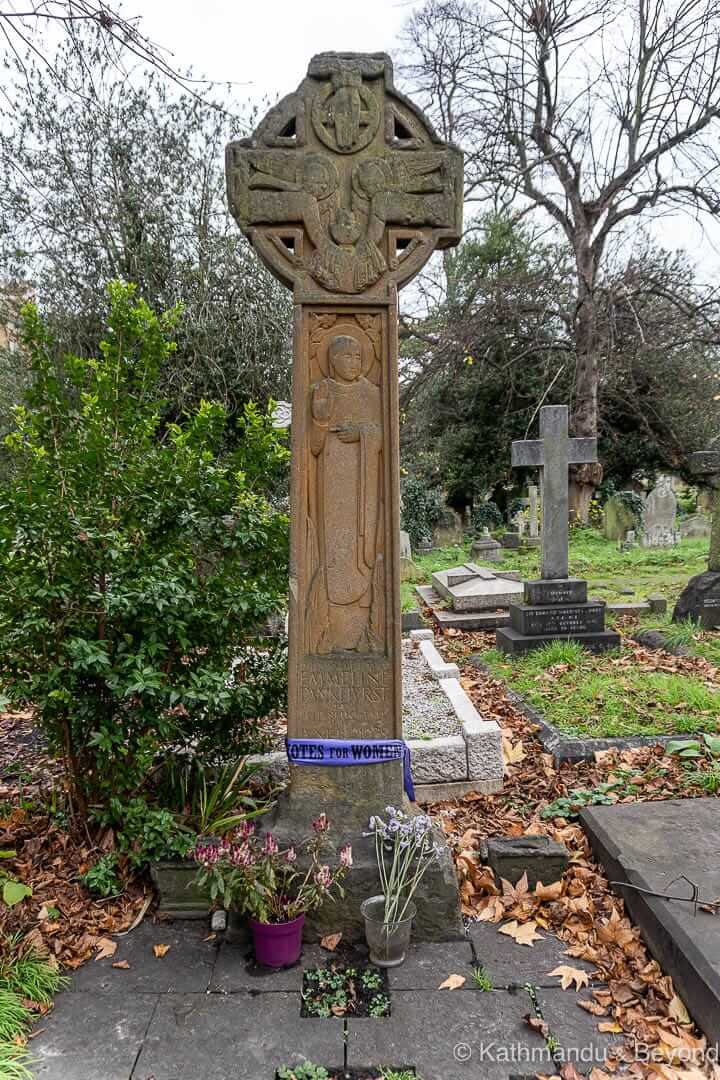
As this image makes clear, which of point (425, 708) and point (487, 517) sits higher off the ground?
point (487, 517)

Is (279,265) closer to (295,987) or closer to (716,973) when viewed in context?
(295,987)

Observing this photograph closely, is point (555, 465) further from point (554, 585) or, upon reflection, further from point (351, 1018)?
point (351, 1018)

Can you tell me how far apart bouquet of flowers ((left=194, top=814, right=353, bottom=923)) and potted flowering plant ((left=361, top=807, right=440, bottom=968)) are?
0.56 feet

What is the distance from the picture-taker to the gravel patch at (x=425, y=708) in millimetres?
4395

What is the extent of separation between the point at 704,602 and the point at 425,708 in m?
4.86

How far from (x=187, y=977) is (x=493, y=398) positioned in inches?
778

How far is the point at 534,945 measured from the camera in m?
2.79

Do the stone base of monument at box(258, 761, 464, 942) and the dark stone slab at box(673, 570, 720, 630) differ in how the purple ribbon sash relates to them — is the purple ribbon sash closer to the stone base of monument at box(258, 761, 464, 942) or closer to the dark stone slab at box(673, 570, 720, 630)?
the stone base of monument at box(258, 761, 464, 942)

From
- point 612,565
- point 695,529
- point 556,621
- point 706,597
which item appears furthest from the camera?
point 695,529

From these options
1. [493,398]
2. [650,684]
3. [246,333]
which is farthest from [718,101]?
[650,684]

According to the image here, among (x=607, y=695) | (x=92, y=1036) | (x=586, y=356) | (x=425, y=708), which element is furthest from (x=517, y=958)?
(x=586, y=356)

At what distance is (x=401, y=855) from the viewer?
2.87 meters

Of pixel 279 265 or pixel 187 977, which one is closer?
pixel 187 977

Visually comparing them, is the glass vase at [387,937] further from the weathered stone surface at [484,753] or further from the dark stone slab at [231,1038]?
the weathered stone surface at [484,753]
